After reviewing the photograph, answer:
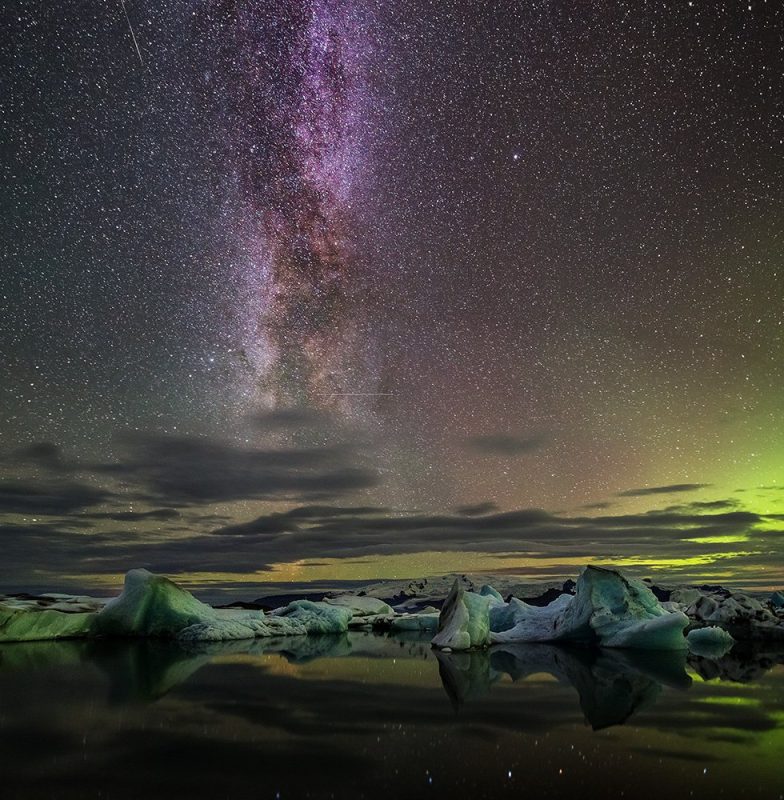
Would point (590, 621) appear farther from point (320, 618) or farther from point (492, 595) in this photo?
point (492, 595)

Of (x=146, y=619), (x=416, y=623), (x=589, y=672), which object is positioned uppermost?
(x=146, y=619)

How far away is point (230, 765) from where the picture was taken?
5.21 m

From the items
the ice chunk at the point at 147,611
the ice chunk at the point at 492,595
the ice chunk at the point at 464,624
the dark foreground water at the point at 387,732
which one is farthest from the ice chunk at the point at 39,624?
the ice chunk at the point at 492,595

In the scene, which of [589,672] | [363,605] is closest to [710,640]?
[589,672]

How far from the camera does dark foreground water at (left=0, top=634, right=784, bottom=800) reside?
473 cm

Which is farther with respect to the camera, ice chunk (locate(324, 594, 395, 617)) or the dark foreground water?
ice chunk (locate(324, 594, 395, 617))

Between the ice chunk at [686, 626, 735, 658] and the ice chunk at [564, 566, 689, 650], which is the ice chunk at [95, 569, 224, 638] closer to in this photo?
the ice chunk at [564, 566, 689, 650]

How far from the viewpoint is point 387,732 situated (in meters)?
6.48

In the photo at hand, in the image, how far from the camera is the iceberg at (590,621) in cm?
1711

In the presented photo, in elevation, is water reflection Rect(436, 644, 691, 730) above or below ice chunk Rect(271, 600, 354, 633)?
below

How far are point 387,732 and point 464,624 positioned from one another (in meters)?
11.7

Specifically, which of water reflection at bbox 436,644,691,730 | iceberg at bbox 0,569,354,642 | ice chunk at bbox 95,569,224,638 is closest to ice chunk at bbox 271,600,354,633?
iceberg at bbox 0,569,354,642

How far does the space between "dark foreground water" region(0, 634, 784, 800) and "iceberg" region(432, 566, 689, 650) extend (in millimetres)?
4902

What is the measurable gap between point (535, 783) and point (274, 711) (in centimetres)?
393
